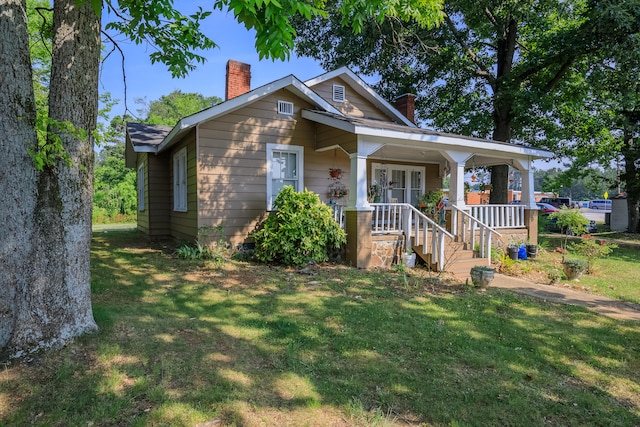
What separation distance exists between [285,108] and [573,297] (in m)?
7.23

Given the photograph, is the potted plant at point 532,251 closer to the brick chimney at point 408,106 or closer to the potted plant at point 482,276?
the potted plant at point 482,276

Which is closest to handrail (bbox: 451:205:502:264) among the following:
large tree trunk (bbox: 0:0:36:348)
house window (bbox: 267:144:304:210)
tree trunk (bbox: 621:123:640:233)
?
house window (bbox: 267:144:304:210)

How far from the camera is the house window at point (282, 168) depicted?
9.09 m

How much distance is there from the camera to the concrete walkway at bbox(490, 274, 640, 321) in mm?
5376

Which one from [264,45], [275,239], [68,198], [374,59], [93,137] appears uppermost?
[374,59]

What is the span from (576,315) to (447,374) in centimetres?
307

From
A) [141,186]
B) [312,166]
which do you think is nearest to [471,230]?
[312,166]

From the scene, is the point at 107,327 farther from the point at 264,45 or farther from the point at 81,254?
the point at 264,45

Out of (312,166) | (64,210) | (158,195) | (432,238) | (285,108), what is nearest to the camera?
(64,210)

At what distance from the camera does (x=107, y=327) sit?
373 cm

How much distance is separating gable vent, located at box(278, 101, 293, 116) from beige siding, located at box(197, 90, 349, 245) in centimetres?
10

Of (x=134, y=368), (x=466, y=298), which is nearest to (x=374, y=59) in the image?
(x=466, y=298)

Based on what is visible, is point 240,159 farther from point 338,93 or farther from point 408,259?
point 338,93

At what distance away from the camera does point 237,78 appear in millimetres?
10211
